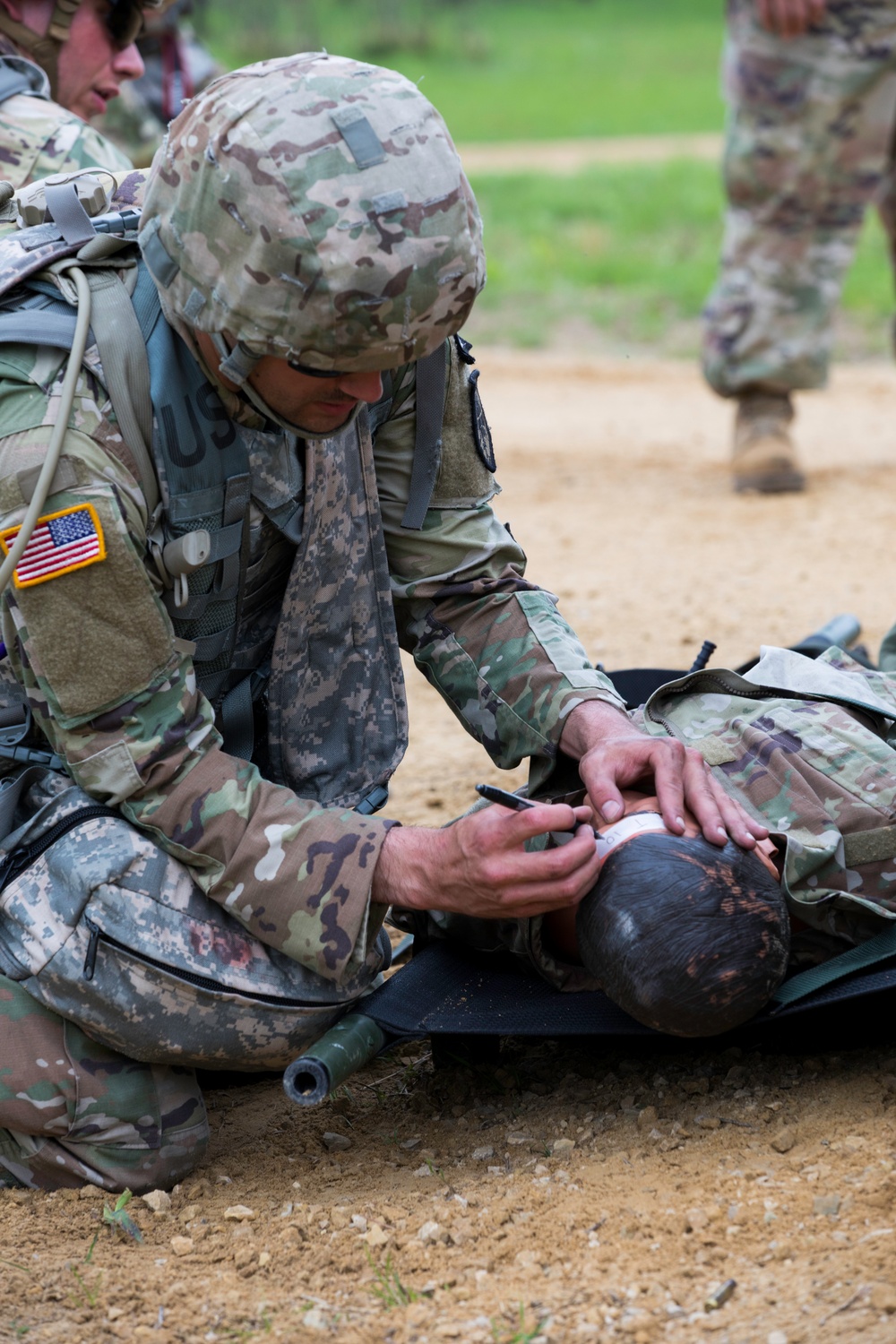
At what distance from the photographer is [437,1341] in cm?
206

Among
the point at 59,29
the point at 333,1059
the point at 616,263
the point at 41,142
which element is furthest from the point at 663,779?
the point at 616,263

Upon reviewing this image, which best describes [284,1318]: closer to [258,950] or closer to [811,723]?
[258,950]

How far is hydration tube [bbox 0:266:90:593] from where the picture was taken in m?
2.25

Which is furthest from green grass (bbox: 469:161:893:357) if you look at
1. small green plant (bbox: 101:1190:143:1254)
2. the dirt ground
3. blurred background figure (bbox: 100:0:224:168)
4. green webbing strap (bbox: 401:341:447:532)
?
small green plant (bbox: 101:1190:143:1254)

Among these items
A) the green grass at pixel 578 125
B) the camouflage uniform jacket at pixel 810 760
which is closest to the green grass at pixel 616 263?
the green grass at pixel 578 125

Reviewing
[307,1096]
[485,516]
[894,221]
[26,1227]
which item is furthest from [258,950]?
[894,221]

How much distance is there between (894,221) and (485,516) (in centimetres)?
507

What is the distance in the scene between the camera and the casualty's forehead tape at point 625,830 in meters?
2.50

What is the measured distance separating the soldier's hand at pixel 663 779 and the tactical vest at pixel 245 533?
475 mm

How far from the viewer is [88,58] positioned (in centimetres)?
409

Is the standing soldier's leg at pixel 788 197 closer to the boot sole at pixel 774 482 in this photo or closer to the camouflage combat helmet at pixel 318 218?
the boot sole at pixel 774 482

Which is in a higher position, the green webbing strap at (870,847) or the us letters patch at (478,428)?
the us letters patch at (478,428)

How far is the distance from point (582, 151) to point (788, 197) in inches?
518

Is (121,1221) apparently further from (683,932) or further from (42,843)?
(683,932)
